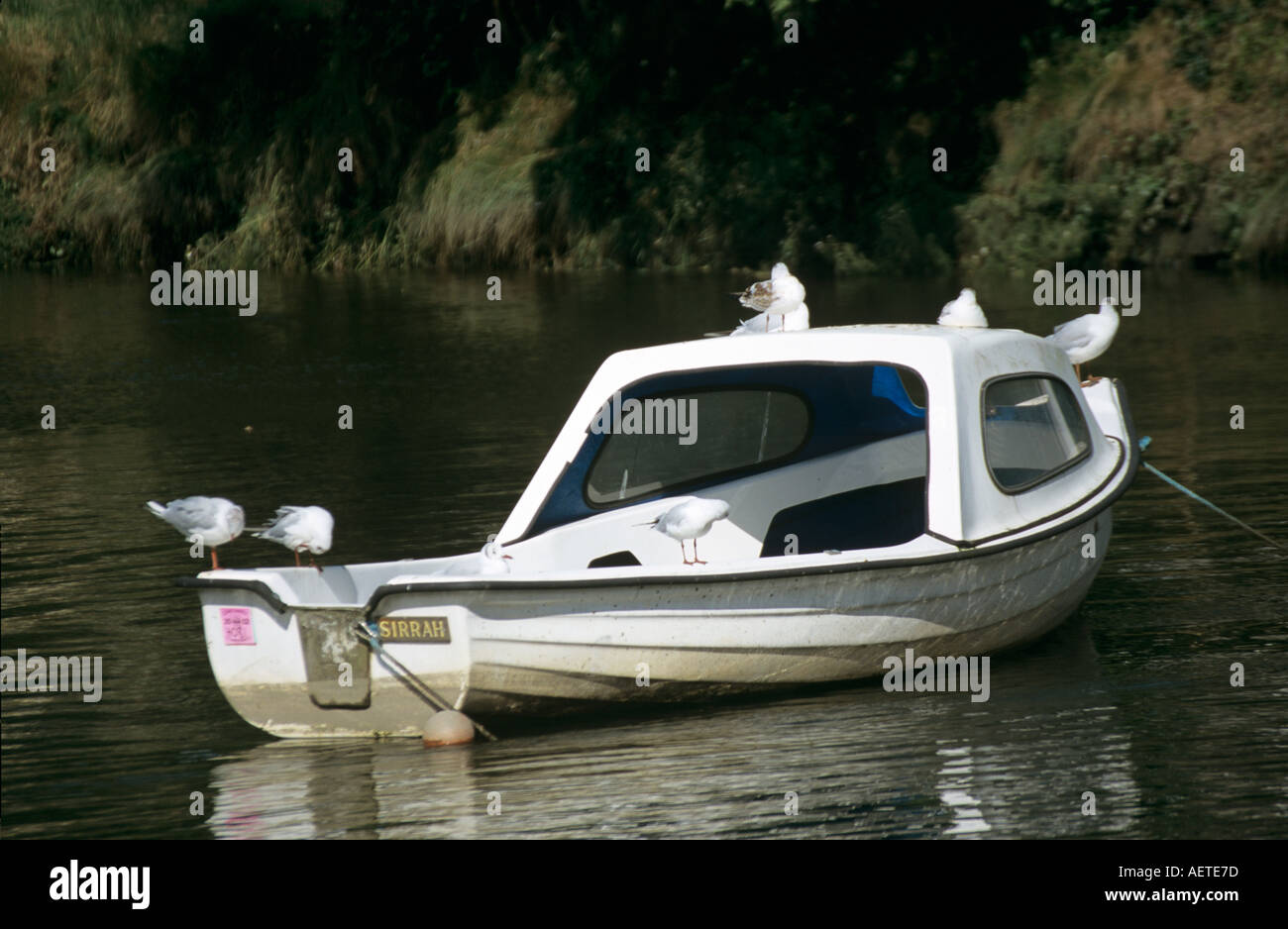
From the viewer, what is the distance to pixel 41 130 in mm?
42438

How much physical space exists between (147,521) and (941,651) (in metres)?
6.51

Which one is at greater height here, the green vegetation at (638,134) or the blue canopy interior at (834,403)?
the green vegetation at (638,134)

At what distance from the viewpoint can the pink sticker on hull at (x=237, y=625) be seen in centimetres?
838

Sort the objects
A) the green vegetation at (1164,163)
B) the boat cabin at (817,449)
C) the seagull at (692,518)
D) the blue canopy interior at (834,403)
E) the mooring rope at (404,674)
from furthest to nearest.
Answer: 1. the green vegetation at (1164,163)
2. the blue canopy interior at (834,403)
3. the boat cabin at (817,449)
4. the seagull at (692,518)
5. the mooring rope at (404,674)

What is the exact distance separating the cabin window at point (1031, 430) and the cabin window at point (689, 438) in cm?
138

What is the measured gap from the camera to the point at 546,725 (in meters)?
8.91

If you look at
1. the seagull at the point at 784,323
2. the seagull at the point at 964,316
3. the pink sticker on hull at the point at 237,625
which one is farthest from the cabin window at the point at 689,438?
the pink sticker on hull at the point at 237,625

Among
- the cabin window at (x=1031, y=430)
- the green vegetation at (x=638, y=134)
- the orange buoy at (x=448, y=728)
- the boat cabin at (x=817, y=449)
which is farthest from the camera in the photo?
the green vegetation at (x=638, y=134)

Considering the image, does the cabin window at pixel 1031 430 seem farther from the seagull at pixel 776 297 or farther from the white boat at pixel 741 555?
the seagull at pixel 776 297

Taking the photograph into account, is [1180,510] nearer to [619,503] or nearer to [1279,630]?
[1279,630]

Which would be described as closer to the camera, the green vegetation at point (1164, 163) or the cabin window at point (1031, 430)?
the cabin window at point (1031, 430)

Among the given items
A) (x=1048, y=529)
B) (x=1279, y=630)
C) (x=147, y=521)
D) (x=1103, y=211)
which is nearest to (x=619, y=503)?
(x=1048, y=529)

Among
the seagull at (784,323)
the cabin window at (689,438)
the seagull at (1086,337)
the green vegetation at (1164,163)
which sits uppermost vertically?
the green vegetation at (1164,163)

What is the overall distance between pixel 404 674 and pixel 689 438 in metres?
2.59
